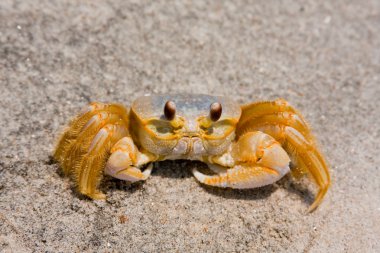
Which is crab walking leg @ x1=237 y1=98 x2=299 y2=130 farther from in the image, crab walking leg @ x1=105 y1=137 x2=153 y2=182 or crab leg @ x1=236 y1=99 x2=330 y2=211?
crab walking leg @ x1=105 y1=137 x2=153 y2=182

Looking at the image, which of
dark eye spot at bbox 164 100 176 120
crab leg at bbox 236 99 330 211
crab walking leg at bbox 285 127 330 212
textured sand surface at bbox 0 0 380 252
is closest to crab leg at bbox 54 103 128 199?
textured sand surface at bbox 0 0 380 252

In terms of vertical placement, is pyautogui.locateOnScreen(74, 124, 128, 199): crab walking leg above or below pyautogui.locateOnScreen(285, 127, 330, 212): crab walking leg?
above

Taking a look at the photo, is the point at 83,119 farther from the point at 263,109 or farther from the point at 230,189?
the point at 263,109

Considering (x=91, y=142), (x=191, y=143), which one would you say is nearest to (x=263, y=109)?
(x=191, y=143)

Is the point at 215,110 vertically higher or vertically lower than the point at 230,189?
higher

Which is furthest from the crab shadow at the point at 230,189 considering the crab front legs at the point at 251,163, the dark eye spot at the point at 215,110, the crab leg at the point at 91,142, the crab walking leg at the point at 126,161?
the dark eye spot at the point at 215,110

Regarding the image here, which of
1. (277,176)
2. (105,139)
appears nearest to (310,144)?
Answer: (277,176)

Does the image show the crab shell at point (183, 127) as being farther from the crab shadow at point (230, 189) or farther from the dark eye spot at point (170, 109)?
the crab shadow at point (230, 189)
